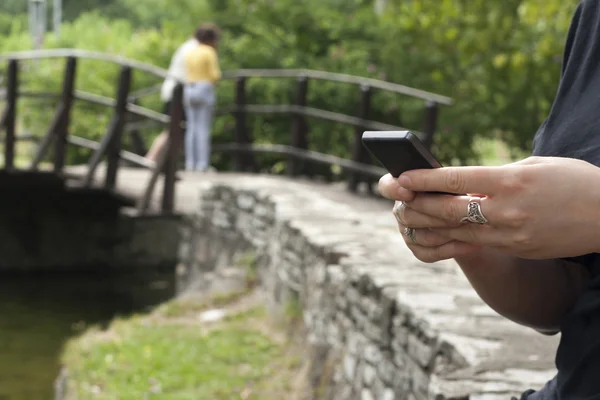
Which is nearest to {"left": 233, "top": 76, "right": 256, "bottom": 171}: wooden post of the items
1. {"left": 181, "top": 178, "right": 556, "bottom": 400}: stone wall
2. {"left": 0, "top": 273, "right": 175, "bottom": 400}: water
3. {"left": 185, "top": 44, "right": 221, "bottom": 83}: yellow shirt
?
{"left": 185, "top": 44, "right": 221, "bottom": 83}: yellow shirt

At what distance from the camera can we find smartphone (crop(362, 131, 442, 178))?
1.43 metres

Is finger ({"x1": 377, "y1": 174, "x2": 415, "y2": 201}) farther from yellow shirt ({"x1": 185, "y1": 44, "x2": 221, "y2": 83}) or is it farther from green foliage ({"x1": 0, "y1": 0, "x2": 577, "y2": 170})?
yellow shirt ({"x1": 185, "y1": 44, "x2": 221, "y2": 83})

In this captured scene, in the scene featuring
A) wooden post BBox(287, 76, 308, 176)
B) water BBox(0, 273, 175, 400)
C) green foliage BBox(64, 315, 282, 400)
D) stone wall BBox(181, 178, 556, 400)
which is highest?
wooden post BBox(287, 76, 308, 176)

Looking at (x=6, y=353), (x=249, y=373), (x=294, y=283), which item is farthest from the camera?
(x=6, y=353)

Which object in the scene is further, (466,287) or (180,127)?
(180,127)

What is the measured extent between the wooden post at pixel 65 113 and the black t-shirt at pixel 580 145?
360 inches

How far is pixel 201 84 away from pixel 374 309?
20.7 ft

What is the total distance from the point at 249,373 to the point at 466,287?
2129 millimetres

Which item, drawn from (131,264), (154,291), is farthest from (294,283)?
(131,264)

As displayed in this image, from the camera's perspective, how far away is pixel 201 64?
10.5 metres

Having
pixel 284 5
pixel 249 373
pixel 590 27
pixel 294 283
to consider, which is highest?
pixel 284 5

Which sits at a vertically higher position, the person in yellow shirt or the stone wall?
the person in yellow shirt

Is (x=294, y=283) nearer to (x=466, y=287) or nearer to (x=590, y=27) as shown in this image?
(x=466, y=287)

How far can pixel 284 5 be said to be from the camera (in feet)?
41.4
